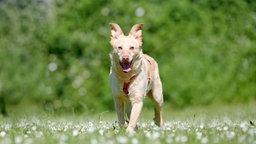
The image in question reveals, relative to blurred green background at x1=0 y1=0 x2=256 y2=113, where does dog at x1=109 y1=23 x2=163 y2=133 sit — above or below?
below

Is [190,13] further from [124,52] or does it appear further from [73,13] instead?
[124,52]

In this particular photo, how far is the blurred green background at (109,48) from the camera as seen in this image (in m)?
13.7

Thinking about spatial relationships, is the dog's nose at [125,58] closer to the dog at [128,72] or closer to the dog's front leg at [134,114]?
the dog at [128,72]

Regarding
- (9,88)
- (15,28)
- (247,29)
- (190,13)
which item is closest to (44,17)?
(15,28)

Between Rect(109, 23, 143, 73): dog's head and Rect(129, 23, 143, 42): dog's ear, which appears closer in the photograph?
Rect(109, 23, 143, 73): dog's head

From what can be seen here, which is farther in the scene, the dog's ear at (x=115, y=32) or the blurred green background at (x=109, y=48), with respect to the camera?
the blurred green background at (x=109, y=48)

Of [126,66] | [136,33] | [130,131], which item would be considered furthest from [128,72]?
[130,131]

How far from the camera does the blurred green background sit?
13.7m

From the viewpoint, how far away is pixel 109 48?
13.6 m

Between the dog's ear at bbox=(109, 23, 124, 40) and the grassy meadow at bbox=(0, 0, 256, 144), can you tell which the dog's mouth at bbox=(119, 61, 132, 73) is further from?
the grassy meadow at bbox=(0, 0, 256, 144)

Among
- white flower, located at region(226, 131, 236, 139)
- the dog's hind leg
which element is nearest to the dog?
the dog's hind leg

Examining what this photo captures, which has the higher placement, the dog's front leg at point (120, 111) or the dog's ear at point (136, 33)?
the dog's ear at point (136, 33)

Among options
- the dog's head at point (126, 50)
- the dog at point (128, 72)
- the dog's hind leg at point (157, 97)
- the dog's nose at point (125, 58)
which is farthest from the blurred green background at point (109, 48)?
the dog's nose at point (125, 58)

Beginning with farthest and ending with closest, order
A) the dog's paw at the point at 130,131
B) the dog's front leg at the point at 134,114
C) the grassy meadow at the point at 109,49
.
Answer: the grassy meadow at the point at 109,49 < the dog's front leg at the point at 134,114 < the dog's paw at the point at 130,131
